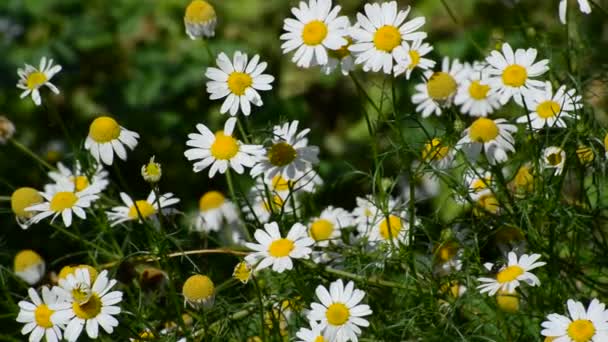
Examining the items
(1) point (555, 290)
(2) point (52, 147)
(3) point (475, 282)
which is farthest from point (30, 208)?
(2) point (52, 147)

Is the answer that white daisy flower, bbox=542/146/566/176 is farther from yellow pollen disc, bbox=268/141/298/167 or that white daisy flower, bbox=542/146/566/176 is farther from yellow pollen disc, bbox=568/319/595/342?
yellow pollen disc, bbox=268/141/298/167

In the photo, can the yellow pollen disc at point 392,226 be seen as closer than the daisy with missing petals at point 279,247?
No

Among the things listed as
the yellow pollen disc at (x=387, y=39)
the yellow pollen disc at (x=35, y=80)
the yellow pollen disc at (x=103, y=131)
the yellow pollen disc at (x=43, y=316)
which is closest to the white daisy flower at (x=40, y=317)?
the yellow pollen disc at (x=43, y=316)

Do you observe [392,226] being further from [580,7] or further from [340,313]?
[580,7]

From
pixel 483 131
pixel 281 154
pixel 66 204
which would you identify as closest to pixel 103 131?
pixel 66 204

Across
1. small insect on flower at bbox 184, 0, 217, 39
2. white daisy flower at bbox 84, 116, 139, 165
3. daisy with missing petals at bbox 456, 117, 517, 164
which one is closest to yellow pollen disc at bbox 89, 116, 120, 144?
white daisy flower at bbox 84, 116, 139, 165

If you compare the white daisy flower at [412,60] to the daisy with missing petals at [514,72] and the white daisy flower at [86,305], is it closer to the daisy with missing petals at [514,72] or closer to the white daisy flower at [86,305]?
the daisy with missing petals at [514,72]
